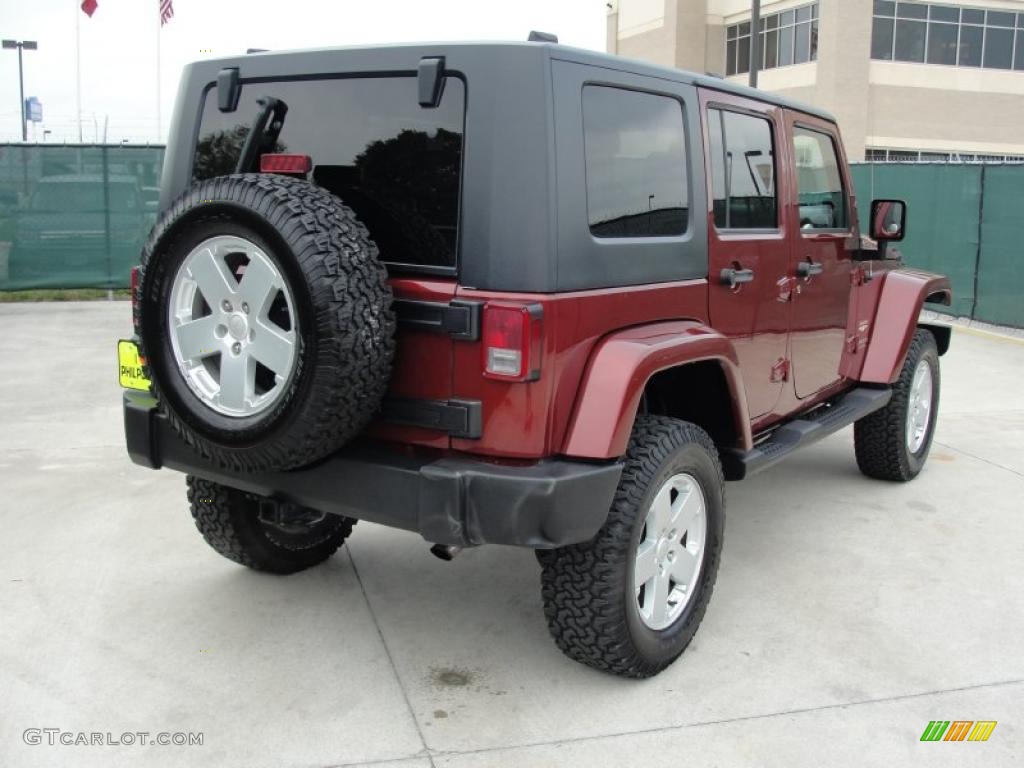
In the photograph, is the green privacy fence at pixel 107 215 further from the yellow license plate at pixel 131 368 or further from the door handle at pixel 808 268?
the yellow license plate at pixel 131 368

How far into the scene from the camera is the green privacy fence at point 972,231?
11484mm

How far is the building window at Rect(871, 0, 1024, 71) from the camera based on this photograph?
35.2 meters

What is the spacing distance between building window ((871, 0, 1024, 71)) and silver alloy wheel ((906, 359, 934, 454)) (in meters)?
33.1

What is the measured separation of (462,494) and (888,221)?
3.34 m

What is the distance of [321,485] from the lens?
10.4ft

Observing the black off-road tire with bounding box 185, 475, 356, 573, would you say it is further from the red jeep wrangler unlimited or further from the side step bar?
the side step bar

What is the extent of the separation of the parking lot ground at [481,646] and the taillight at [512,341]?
1.11 metres

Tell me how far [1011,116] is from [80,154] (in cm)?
3377

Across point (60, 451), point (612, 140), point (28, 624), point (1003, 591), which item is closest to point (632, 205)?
point (612, 140)

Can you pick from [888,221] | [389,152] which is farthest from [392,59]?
[888,221]

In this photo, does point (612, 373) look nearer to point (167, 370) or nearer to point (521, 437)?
point (521, 437)

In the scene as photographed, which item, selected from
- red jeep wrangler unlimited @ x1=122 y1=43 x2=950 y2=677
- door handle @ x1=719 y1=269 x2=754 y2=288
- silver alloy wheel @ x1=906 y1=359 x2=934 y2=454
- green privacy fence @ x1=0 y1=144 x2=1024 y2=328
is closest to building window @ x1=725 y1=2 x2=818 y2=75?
green privacy fence @ x1=0 y1=144 x2=1024 y2=328

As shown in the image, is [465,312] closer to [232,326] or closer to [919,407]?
[232,326]

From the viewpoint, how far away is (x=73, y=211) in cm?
1322
